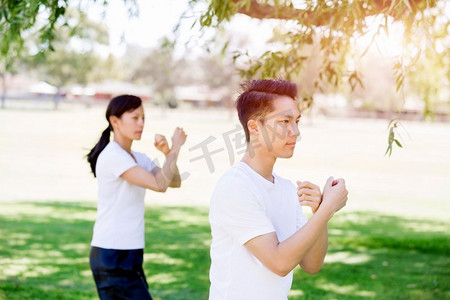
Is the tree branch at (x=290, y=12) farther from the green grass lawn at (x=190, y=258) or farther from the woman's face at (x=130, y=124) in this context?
the green grass lawn at (x=190, y=258)

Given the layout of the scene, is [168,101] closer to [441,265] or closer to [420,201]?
[420,201]

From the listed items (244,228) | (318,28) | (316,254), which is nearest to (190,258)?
(318,28)

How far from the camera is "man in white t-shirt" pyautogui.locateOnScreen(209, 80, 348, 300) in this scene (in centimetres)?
221

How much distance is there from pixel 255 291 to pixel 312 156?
28.3 m

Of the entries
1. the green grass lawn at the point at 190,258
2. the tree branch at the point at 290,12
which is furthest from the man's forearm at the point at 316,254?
the green grass lawn at the point at 190,258

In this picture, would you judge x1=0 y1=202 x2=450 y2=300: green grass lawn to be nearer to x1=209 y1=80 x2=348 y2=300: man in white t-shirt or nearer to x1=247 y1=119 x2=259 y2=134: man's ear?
x1=209 y1=80 x2=348 y2=300: man in white t-shirt

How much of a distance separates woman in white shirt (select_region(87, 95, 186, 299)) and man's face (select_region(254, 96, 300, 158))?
5.55ft

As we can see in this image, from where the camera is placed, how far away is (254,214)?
2234mm

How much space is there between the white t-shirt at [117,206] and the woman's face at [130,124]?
0.39 feet

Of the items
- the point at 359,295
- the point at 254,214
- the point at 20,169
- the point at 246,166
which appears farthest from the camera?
the point at 20,169

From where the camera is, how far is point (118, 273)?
13.1 feet

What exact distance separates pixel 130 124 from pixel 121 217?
637 millimetres

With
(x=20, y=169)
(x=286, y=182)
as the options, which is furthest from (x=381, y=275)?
(x=20, y=169)

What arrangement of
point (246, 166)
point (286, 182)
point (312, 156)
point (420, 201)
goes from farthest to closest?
point (312, 156), point (420, 201), point (286, 182), point (246, 166)
